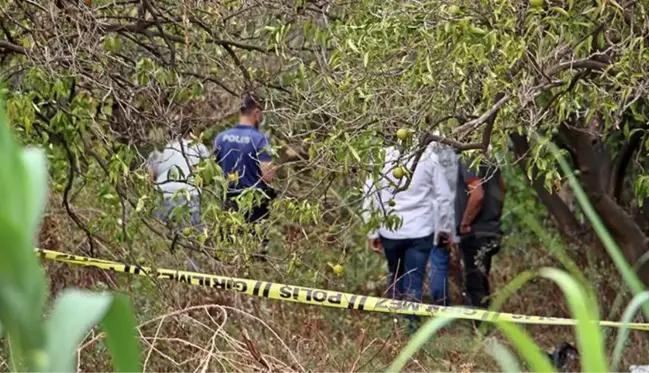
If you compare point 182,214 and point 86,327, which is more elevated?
point 86,327

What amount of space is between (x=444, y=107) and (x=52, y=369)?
11.8 feet

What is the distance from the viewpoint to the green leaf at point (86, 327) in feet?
3.56

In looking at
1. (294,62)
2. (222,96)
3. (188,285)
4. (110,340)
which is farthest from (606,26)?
(110,340)

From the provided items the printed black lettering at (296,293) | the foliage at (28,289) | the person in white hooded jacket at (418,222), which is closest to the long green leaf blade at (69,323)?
the foliage at (28,289)

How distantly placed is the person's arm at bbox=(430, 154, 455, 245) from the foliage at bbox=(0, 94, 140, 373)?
6.43m

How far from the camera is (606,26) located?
440 centimetres

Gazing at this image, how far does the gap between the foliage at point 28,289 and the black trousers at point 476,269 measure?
729cm

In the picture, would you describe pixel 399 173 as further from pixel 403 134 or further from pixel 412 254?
pixel 412 254

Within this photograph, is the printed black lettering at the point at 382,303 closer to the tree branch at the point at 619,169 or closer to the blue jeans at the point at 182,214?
the blue jeans at the point at 182,214

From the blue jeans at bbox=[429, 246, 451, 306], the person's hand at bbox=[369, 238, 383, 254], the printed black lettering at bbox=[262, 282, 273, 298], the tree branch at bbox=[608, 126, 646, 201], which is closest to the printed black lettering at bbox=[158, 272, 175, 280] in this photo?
the printed black lettering at bbox=[262, 282, 273, 298]

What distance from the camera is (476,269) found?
8.41m

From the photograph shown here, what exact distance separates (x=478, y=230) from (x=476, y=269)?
11.3 inches

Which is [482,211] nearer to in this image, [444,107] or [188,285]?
[188,285]

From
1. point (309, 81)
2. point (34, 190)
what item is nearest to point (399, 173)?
point (309, 81)
